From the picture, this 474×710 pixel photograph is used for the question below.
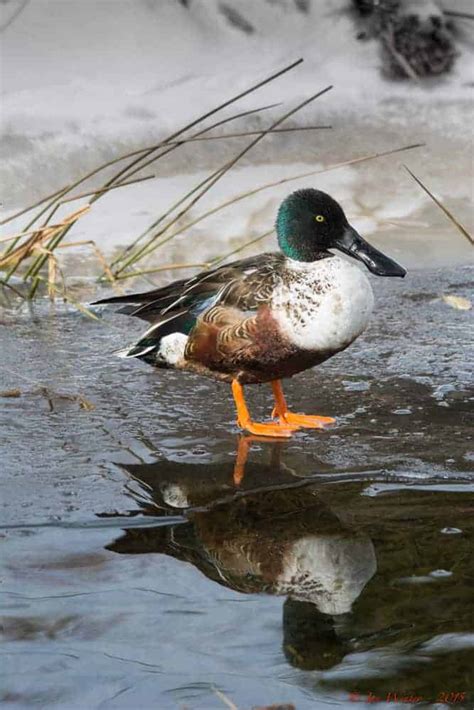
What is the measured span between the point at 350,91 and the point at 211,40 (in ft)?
3.09

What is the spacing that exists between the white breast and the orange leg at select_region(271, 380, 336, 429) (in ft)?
0.78

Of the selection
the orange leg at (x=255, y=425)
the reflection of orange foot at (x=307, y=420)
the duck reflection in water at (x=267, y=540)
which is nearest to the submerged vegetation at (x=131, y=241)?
the orange leg at (x=255, y=425)

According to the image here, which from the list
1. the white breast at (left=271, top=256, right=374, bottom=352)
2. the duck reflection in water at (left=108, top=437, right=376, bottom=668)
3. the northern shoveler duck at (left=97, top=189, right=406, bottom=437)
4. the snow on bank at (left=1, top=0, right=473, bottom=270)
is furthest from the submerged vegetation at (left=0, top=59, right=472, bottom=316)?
the duck reflection in water at (left=108, top=437, right=376, bottom=668)

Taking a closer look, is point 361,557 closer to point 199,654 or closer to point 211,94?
point 199,654

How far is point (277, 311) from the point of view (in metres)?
3.80

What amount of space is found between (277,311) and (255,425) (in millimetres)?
364

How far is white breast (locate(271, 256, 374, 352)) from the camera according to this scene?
375cm

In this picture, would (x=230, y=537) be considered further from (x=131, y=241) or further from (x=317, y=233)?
(x=131, y=241)

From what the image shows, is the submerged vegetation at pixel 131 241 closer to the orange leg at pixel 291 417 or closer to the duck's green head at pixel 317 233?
the duck's green head at pixel 317 233

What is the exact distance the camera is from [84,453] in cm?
359

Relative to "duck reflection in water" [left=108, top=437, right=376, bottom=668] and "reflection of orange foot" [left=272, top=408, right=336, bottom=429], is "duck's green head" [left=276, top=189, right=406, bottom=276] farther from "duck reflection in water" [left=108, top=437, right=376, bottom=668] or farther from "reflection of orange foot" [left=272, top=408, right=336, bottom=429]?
"duck reflection in water" [left=108, top=437, right=376, bottom=668]

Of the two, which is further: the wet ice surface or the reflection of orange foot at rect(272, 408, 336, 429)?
the reflection of orange foot at rect(272, 408, 336, 429)

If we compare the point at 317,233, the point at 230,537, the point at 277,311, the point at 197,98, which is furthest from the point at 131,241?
the point at 230,537

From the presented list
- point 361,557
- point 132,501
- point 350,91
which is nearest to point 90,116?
point 350,91
